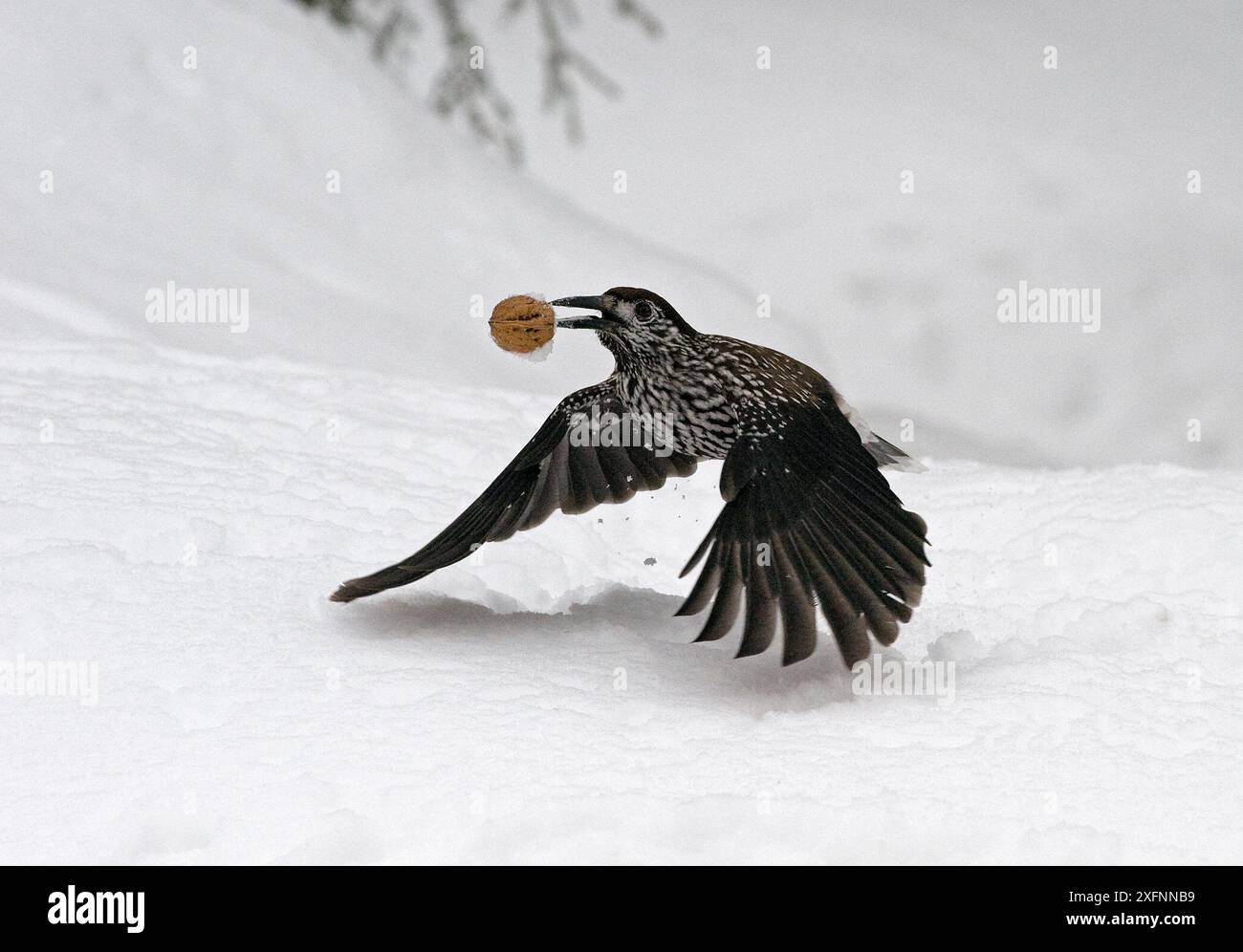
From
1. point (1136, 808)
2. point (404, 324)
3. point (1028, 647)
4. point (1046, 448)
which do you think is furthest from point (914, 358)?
point (1136, 808)

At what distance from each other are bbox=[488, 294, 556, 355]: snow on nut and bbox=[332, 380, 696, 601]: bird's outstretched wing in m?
0.20

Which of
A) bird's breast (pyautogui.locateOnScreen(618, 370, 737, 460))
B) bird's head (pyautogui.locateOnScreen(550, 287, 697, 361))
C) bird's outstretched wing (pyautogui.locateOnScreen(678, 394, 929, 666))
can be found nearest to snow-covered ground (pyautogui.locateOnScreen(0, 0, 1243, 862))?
bird's outstretched wing (pyautogui.locateOnScreen(678, 394, 929, 666))

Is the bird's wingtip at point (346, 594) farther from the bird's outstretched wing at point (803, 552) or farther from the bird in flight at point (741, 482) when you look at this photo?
the bird's outstretched wing at point (803, 552)

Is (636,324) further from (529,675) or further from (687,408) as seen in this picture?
(529,675)

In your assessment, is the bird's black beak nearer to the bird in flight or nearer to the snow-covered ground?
the bird in flight

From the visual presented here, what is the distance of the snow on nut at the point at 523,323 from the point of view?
3422 millimetres

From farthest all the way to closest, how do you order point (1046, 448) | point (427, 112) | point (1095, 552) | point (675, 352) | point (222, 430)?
point (1046, 448), point (427, 112), point (222, 430), point (1095, 552), point (675, 352)

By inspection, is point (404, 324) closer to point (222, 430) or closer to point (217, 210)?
point (217, 210)

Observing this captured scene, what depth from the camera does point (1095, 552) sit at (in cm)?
418

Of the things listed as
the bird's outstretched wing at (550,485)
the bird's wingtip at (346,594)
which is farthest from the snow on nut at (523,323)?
the bird's wingtip at (346,594)

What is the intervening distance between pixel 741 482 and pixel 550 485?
70cm

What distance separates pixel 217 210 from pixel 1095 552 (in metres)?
5.35

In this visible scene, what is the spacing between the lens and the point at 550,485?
141 inches
